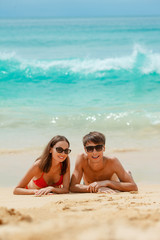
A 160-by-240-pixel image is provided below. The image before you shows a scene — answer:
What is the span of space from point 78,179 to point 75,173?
86 mm

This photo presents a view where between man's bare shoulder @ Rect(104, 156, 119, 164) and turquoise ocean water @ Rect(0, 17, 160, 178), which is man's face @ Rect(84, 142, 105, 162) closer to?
man's bare shoulder @ Rect(104, 156, 119, 164)

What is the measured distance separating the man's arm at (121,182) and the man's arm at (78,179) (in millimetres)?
238

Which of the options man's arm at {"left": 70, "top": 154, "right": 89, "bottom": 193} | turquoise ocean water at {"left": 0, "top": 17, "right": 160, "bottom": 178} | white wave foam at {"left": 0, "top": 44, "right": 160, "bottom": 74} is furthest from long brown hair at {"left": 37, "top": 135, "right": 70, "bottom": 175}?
white wave foam at {"left": 0, "top": 44, "right": 160, "bottom": 74}

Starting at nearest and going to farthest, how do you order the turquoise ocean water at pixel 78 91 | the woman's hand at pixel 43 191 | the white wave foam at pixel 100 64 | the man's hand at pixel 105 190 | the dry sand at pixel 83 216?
1. the dry sand at pixel 83 216
2. the woman's hand at pixel 43 191
3. the man's hand at pixel 105 190
4. the turquoise ocean water at pixel 78 91
5. the white wave foam at pixel 100 64

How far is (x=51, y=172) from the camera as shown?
16.5ft

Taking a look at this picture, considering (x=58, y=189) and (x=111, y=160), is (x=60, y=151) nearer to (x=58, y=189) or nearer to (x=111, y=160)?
(x=58, y=189)

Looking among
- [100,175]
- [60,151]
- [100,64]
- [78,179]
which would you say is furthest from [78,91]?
[60,151]

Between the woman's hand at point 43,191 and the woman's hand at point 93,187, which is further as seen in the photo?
the woman's hand at point 93,187

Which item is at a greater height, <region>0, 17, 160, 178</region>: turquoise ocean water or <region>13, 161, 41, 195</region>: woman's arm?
<region>0, 17, 160, 178</region>: turquoise ocean water

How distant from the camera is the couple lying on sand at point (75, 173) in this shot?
4895mm

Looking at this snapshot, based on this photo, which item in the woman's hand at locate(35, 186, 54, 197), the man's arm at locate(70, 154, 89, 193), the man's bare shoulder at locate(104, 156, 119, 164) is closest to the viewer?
the woman's hand at locate(35, 186, 54, 197)

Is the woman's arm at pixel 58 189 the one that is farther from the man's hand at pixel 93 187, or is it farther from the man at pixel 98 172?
the man's hand at pixel 93 187

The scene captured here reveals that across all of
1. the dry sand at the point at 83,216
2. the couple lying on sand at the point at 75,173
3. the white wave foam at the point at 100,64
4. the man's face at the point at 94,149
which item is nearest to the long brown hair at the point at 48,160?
the couple lying on sand at the point at 75,173

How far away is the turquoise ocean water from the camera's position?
9.25 meters
